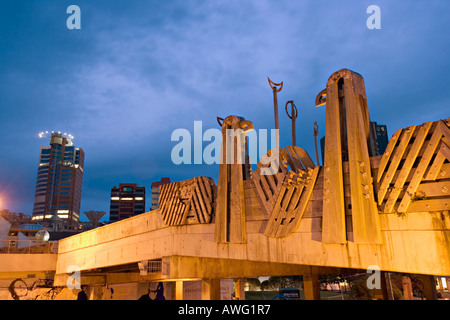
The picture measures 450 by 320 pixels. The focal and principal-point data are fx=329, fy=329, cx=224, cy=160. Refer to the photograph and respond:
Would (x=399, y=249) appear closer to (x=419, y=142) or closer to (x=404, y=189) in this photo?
(x=404, y=189)

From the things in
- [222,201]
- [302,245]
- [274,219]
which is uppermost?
[222,201]

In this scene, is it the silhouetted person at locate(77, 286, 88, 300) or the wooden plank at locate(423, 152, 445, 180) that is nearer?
the wooden plank at locate(423, 152, 445, 180)

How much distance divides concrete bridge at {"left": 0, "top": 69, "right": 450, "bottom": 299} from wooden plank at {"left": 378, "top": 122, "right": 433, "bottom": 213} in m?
0.03

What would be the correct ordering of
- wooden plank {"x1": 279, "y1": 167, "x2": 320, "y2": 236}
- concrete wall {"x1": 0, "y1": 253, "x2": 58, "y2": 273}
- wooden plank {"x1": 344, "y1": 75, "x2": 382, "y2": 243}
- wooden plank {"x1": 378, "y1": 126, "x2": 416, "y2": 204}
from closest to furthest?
wooden plank {"x1": 378, "y1": 126, "x2": 416, "y2": 204}, wooden plank {"x1": 344, "y1": 75, "x2": 382, "y2": 243}, wooden plank {"x1": 279, "y1": 167, "x2": 320, "y2": 236}, concrete wall {"x1": 0, "y1": 253, "x2": 58, "y2": 273}

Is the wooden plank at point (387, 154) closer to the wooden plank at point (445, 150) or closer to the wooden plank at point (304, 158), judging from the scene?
the wooden plank at point (445, 150)

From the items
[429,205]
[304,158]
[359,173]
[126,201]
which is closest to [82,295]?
[304,158]

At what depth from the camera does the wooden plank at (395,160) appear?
30.8 ft

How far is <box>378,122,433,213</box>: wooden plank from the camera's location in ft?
29.8

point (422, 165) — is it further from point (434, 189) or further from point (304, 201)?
point (304, 201)

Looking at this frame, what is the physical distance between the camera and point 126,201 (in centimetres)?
19262

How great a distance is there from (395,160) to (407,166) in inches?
14.7

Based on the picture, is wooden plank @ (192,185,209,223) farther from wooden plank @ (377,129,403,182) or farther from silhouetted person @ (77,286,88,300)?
silhouetted person @ (77,286,88,300)

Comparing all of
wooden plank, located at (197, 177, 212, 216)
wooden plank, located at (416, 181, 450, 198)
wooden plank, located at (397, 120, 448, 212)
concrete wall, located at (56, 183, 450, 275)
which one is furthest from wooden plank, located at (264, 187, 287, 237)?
wooden plank, located at (416, 181, 450, 198)

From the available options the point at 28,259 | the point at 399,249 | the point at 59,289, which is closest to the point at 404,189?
the point at 399,249
